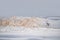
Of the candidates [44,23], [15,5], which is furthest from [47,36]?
[15,5]

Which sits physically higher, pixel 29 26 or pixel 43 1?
pixel 43 1

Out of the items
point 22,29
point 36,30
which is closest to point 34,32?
point 36,30

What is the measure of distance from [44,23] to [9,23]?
0.42 meters

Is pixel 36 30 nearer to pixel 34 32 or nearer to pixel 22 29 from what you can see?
pixel 34 32

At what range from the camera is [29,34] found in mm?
1480

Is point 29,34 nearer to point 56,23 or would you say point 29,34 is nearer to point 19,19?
point 19,19

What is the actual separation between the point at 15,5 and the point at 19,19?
18cm

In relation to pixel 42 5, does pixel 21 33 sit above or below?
below

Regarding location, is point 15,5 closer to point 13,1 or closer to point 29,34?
point 13,1

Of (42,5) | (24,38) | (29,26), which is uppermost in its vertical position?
(42,5)

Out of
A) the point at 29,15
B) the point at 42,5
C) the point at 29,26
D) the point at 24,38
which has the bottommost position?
the point at 24,38

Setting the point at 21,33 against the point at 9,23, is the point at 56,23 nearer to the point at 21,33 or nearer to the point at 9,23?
the point at 21,33

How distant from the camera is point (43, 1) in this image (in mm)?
1545

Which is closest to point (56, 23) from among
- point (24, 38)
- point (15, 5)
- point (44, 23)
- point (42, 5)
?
point (44, 23)
